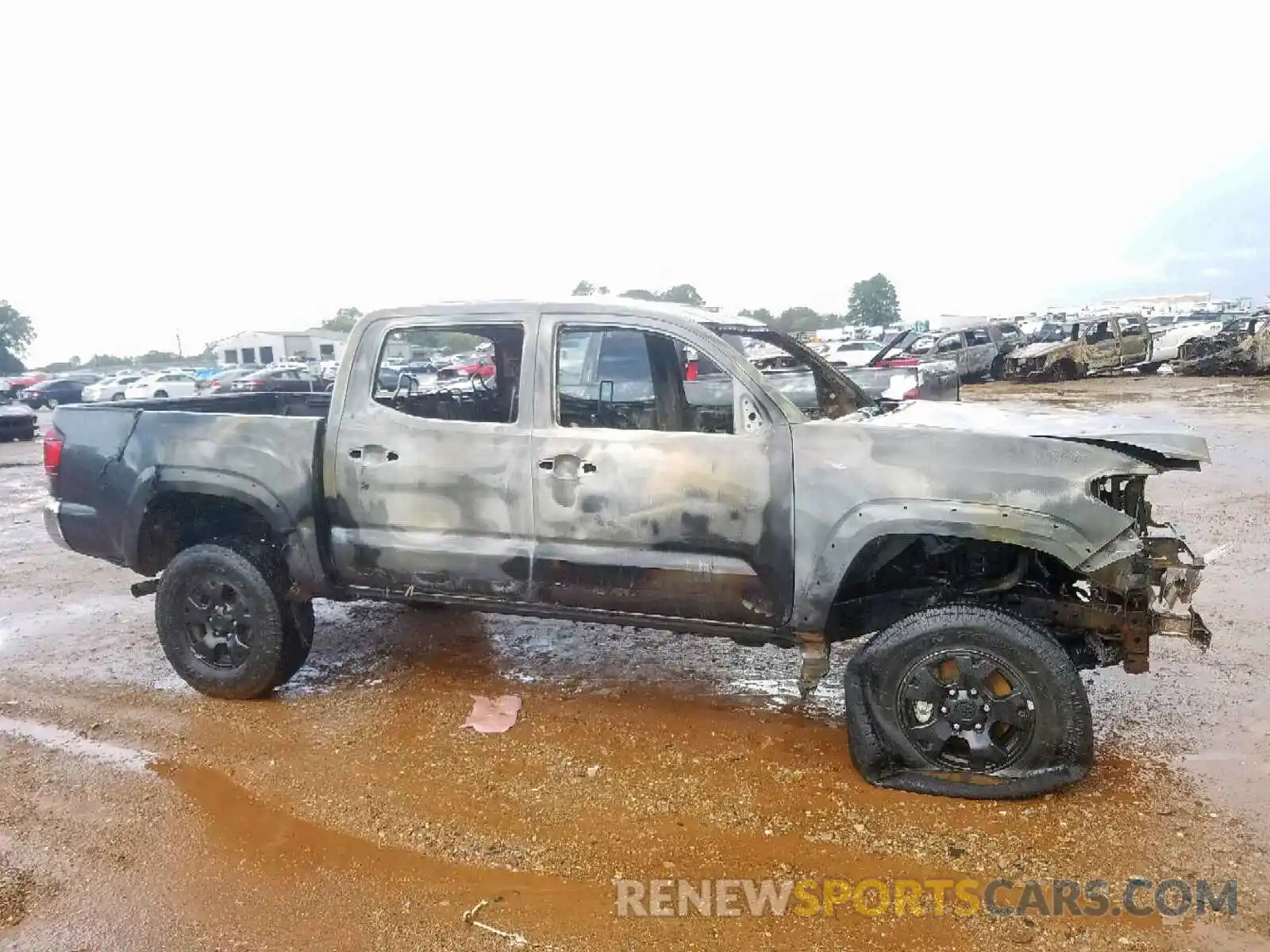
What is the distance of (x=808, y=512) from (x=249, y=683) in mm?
2893

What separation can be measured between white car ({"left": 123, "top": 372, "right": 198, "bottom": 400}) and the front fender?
1410 inches

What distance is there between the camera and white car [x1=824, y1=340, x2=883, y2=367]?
25766 millimetres

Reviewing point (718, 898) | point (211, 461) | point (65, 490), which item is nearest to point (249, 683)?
point (211, 461)

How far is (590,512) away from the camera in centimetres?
389

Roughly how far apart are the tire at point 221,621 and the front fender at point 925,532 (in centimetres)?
258

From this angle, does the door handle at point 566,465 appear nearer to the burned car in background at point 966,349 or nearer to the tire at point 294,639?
the tire at point 294,639

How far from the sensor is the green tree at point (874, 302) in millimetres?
101688

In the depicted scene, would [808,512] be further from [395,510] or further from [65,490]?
[65,490]

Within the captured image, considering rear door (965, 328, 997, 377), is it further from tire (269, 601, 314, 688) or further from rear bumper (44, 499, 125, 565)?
rear bumper (44, 499, 125, 565)

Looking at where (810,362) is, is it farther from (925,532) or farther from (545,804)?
(545,804)

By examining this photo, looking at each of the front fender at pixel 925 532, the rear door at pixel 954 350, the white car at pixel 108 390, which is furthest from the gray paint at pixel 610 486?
the white car at pixel 108 390

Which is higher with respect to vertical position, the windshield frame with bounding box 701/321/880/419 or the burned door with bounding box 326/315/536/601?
the windshield frame with bounding box 701/321/880/419

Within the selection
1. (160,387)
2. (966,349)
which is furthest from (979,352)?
(160,387)

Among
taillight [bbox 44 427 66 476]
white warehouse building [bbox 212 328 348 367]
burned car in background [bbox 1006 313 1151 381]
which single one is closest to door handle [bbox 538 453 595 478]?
taillight [bbox 44 427 66 476]
